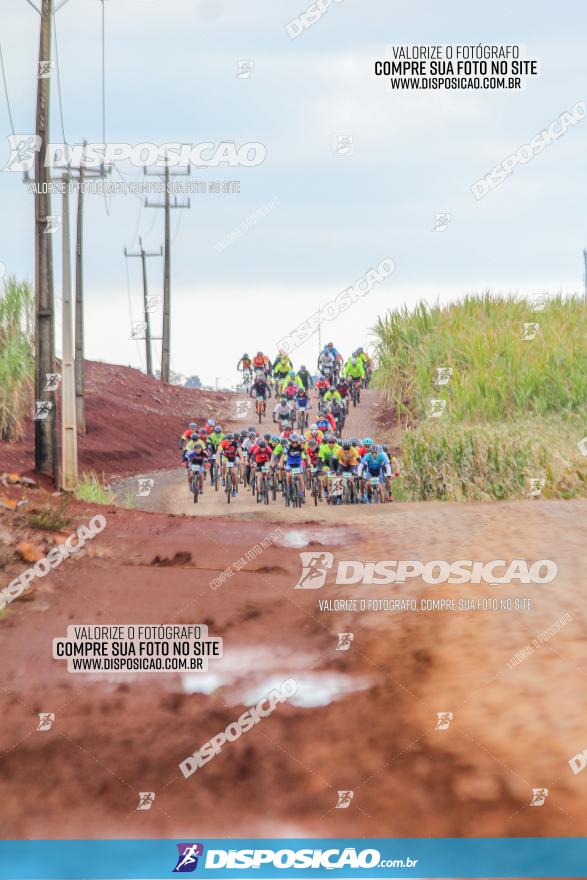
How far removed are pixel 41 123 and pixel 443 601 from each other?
1324cm

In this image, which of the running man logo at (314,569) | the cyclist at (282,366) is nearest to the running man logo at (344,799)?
the running man logo at (314,569)

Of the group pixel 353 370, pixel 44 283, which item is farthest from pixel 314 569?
pixel 353 370

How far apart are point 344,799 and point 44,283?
14.5m

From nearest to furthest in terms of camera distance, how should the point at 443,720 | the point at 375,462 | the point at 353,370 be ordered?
1. the point at 443,720
2. the point at 375,462
3. the point at 353,370

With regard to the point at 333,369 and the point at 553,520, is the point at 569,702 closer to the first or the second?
the point at 553,520

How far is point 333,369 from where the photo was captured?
98.6 feet

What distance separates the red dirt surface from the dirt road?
9380mm

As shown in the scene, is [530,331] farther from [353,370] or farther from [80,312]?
[80,312]

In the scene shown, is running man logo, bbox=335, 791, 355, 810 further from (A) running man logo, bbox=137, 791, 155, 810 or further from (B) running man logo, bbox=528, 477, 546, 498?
(B) running man logo, bbox=528, 477, 546, 498

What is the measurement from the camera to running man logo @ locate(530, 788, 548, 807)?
8.16 m

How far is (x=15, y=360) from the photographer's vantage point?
80.1ft

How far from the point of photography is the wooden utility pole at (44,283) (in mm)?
20203

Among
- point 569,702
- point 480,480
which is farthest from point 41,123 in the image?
point 569,702

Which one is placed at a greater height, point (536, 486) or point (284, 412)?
point (284, 412)
